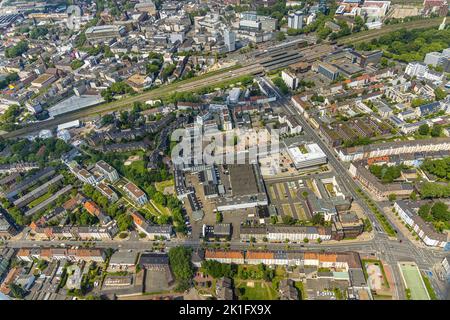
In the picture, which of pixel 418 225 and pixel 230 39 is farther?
pixel 230 39

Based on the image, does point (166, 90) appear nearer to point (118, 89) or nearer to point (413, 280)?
point (118, 89)

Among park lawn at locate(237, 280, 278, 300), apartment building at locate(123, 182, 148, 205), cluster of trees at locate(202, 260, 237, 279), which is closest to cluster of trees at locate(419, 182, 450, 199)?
park lawn at locate(237, 280, 278, 300)

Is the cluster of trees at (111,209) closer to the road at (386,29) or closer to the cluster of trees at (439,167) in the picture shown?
the cluster of trees at (439,167)

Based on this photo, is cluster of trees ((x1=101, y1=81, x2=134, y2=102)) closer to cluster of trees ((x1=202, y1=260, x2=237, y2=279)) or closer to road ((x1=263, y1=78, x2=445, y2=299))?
cluster of trees ((x1=202, y1=260, x2=237, y2=279))

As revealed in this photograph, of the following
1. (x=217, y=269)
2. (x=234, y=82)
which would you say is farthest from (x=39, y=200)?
(x=234, y=82)

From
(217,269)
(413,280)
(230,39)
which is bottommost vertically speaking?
(413,280)

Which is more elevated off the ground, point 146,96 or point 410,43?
point 410,43

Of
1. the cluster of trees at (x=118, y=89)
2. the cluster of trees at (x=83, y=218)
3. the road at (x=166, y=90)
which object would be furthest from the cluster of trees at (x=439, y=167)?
the cluster of trees at (x=118, y=89)

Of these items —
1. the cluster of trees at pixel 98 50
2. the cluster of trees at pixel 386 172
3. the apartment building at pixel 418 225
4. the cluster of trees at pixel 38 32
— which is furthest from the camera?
A: the cluster of trees at pixel 38 32
